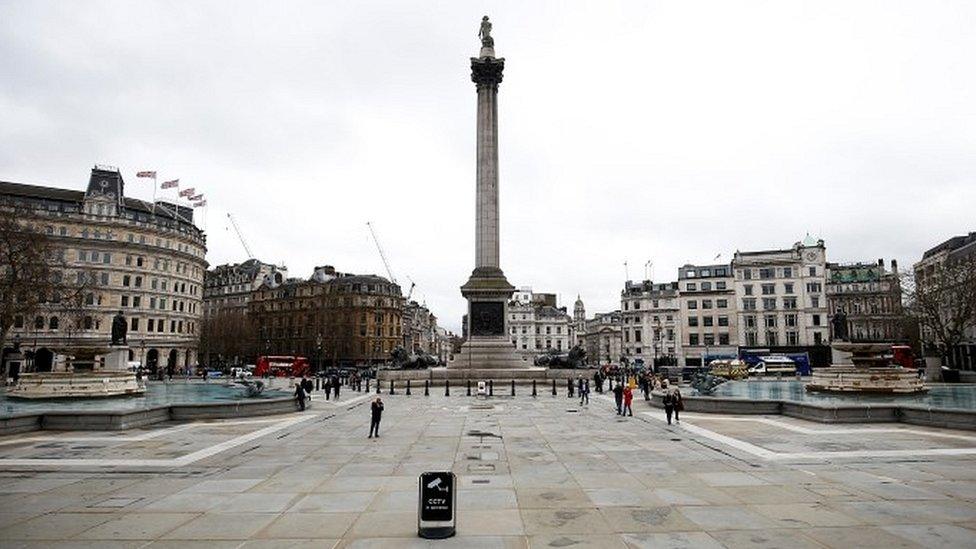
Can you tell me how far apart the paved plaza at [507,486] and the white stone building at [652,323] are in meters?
85.3

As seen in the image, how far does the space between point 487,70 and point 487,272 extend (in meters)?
21.0

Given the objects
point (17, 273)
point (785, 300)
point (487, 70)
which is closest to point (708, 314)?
point (785, 300)

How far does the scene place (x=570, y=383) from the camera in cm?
3934

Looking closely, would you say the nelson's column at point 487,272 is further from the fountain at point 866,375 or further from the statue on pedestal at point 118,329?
the statue on pedestal at point 118,329

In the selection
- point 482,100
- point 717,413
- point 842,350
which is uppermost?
point 482,100

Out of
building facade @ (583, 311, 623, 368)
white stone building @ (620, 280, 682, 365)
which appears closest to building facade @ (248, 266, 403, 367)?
white stone building @ (620, 280, 682, 365)

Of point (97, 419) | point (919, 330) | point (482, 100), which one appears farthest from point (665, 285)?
point (97, 419)

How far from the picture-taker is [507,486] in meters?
13.0

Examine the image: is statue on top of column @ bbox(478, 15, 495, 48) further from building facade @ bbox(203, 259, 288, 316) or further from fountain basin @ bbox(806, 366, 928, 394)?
building facade @ bbox(203, 259, 288, 316)

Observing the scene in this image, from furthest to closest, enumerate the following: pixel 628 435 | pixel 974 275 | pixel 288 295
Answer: pixel 288 295 < pixel 974 275 < pixel 628 435

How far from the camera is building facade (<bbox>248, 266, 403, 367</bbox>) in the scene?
365ft

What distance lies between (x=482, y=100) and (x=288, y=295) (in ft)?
254

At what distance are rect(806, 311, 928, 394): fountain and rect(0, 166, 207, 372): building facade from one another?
250 ft

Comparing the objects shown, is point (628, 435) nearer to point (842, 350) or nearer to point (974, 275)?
point (842, 350)
